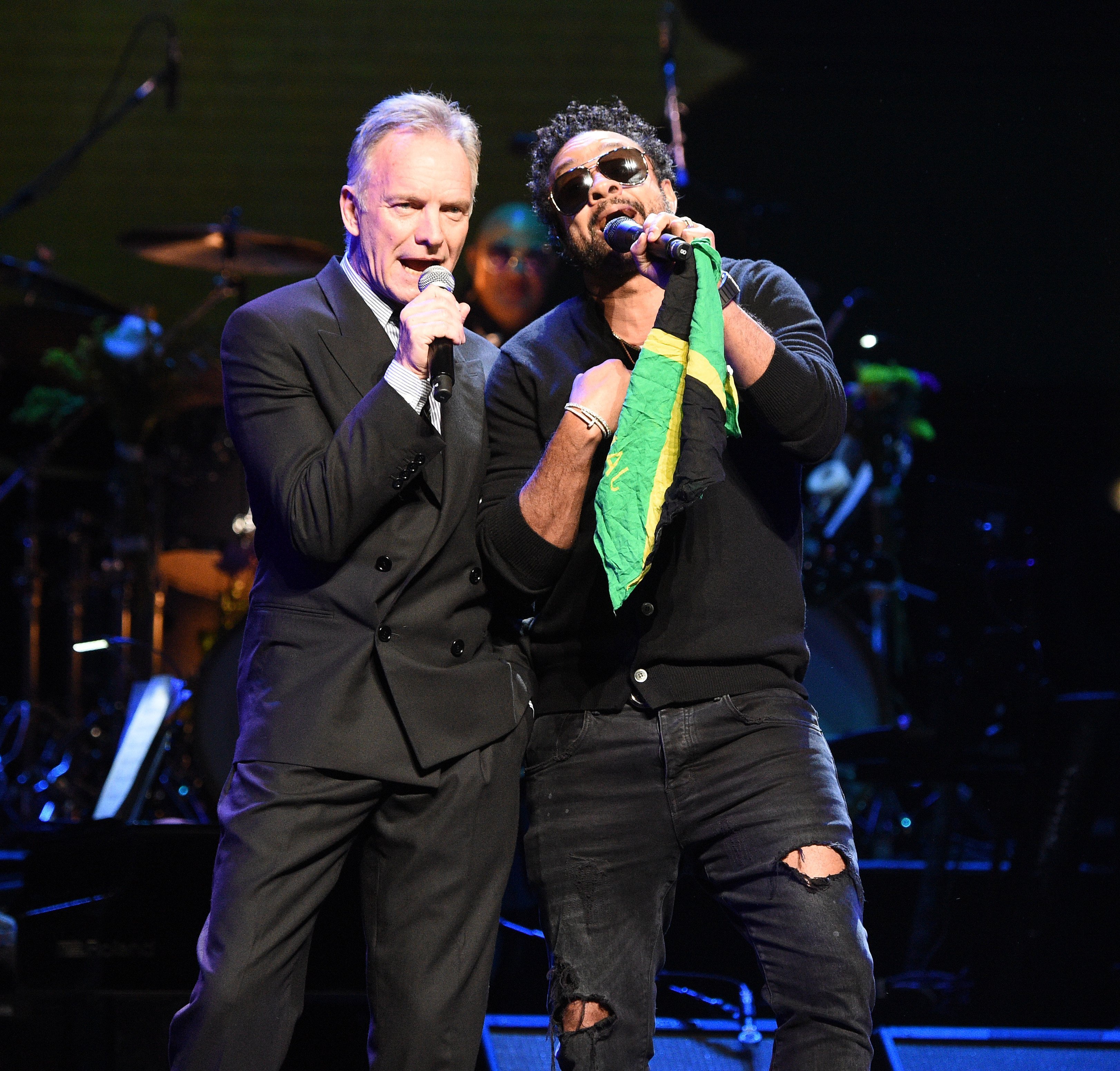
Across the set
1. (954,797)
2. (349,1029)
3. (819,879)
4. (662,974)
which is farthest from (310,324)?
(954,797)

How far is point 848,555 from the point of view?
4301 millimetres

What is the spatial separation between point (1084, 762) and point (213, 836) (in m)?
2.27

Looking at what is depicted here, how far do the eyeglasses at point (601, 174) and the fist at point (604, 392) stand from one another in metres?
0.35

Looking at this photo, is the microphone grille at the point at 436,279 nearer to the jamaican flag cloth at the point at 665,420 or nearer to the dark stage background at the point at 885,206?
the jamaican flag cloth at the point at 665,420

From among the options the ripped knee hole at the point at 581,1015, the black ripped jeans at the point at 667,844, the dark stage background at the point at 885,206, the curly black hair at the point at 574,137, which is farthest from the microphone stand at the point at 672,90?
the ripped knee hole at the point at 581,1015

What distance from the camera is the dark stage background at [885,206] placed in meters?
3.16

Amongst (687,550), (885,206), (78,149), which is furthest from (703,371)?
(78,149)

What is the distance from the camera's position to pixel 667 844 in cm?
191

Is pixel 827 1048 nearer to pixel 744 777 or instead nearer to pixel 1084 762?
pixel 744 777

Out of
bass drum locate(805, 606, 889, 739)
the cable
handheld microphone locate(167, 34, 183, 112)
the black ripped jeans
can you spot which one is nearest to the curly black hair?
the black ripped jeans

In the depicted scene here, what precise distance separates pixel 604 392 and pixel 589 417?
2.1 inches

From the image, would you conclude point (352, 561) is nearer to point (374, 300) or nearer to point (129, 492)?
point (374, 300)

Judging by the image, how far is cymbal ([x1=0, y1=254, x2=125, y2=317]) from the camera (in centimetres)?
504

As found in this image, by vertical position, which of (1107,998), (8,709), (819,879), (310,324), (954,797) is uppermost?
(310,324)
